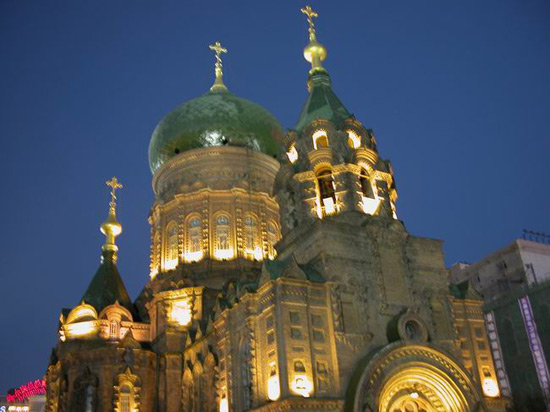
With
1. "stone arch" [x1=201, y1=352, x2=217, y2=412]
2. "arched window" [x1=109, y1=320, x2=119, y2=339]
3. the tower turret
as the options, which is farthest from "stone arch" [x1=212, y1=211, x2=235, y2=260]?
"stone arch" [x1=201, y1=352, x2=217, y2=412]

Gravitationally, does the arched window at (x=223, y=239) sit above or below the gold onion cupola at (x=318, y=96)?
below

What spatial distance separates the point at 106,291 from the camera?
3209 cm

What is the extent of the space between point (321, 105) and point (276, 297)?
10.9 metres

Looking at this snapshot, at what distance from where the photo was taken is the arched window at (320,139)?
88.9ft

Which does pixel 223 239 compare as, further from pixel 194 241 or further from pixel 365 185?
pixel 365 185

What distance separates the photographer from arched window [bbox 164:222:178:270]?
33.8m

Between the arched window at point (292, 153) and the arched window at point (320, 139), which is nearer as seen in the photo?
the arched window at point (320, 139)

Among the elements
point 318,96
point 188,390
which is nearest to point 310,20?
point 318,96

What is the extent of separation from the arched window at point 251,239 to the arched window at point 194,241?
2.50 metres

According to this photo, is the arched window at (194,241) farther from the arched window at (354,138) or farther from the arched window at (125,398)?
the arched window at (354,138)

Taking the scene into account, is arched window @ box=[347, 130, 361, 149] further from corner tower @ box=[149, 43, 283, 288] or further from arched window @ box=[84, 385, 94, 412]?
arched window @ box=[84, 385, 94, 412]

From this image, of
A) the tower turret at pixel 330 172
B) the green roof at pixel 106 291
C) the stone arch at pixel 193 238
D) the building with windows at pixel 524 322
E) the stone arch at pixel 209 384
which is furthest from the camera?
the stone arch at pixel 193 238

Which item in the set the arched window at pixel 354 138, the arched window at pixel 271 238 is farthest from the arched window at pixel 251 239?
the arched window at pixel 354 138

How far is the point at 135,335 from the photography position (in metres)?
31.1
